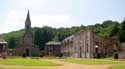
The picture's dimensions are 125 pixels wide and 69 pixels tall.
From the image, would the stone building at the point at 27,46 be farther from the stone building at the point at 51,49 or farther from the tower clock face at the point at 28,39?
the stone building at the point at 51,49

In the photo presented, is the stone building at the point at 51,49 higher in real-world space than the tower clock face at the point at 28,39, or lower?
lower

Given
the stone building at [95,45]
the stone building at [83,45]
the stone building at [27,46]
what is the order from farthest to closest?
the stone building at [27,46], the stone building at [83,45], the stone building at [95,45]

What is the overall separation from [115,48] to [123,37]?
49.2 ft

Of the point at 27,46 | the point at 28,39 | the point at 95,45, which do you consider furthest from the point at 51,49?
the point at 95,45

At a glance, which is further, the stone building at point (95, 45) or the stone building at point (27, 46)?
the stone building at point (27, 46)

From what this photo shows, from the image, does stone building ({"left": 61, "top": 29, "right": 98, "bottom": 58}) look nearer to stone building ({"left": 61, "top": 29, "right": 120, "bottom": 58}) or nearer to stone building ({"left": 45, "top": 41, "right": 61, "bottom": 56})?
stone building ({"left": 61, "top": 29, "right": 120, "bottom": 58})

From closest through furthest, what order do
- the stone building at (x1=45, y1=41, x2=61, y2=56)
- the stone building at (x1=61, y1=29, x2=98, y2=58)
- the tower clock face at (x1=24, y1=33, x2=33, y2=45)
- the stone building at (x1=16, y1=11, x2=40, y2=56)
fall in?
1. the stone building at (x1=61, y1=29, x2=98, y2=58)
2. the stone building at (x1=16, y1=11, x2=40, y2=56)
3. the tower clock face at (x1=24, y1=33, x2=33, y2=45)
4. the stone building at (x1=45, y1=41, x2=61, y2=56)

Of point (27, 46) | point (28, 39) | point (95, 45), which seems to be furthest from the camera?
point (28, 39)

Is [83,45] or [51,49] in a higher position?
[83,45]

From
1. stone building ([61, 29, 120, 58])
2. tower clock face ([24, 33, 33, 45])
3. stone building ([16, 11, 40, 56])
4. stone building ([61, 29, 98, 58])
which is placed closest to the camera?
stone building ([61, 29, 120, 58])

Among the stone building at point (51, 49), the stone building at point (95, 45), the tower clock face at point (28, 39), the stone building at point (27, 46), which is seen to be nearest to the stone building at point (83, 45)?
the stone building at point (95, 45)

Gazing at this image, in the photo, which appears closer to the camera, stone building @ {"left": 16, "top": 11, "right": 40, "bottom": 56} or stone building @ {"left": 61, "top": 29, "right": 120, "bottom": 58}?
stone building @ {"left": 61, "top": 29, "right": 120, "bottom": 58}

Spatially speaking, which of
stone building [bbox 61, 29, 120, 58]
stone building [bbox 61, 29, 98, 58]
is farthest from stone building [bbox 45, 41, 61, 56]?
stone building [bbox 61, 29, 120, 58]

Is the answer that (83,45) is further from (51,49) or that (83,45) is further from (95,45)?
(51,49)
